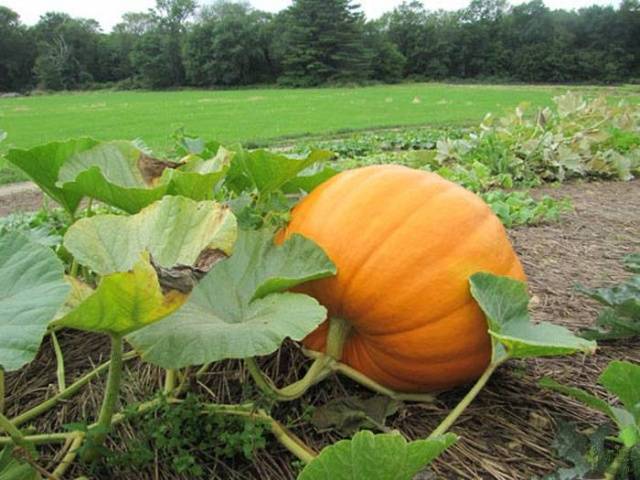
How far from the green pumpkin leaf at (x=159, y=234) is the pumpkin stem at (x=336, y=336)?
0.33m

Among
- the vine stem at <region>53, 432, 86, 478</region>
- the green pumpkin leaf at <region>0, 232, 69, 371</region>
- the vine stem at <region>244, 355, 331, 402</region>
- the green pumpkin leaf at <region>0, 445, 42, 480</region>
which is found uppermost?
the green pumpkin leaf at <region>0, 232, 69, 371</region>

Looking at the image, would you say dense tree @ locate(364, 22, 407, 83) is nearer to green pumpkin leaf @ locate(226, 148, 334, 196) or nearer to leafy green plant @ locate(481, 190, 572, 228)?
leafy green plant @ locate(481, 190, 572, 228)

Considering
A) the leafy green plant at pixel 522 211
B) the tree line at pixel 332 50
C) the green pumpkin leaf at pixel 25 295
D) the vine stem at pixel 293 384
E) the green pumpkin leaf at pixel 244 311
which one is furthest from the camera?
A: the tree line at pixel 332 50

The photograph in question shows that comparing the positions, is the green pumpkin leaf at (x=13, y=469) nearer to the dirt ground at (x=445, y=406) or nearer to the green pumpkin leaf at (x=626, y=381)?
the dirt ground at (x=445, y=406)

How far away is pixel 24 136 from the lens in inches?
484

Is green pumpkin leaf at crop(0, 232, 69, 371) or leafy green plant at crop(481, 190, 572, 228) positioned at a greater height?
green pumpkin leaf at crop(0, 232, 69, 371)

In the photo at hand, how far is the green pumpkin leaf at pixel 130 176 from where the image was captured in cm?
99

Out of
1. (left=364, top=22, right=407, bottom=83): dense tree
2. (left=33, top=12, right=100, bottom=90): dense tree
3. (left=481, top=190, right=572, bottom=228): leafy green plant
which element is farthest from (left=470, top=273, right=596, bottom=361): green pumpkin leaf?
(left=33, top=12, right=100, bottom=90): dense tree

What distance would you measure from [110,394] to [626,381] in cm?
73

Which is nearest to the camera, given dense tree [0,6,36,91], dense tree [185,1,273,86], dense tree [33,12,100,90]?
dense tree [185,1,273,86]

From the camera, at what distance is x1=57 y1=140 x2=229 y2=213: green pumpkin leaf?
99 cm

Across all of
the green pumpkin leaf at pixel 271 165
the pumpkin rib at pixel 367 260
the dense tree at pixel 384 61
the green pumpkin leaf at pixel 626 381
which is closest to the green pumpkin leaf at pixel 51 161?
the green pumpkin leaf at pixel 271 165

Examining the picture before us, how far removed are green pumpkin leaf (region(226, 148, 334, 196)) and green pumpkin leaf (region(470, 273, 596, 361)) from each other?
0.39 metres

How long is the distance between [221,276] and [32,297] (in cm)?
32
